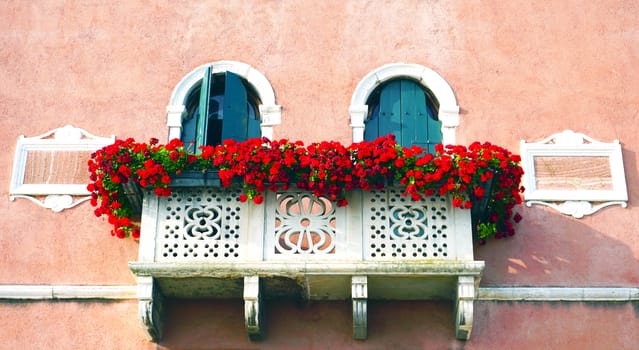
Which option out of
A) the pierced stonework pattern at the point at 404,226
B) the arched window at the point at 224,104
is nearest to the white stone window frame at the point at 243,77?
the arched window at the point at 224,104

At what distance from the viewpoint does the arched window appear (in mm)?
15172

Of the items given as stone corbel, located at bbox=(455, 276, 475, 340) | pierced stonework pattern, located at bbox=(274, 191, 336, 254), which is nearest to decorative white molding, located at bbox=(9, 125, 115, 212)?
pierced stonework pattern, located at bbox=(274, 191, 336, 254)

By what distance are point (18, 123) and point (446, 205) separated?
15.5 ft

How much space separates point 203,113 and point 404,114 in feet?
7.15

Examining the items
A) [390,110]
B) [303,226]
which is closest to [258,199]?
[303,226]

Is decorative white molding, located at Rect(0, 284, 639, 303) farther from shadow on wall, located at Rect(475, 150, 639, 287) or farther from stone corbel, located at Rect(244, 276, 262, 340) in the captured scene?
stone corbel, located at Rect(244, 276, 262, 340)

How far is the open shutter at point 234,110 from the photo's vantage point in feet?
49.7

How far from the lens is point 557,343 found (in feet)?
45.8

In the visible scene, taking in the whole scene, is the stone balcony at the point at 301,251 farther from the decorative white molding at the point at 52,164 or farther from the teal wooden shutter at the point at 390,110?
the teal wooden shutter at the point at 390,110

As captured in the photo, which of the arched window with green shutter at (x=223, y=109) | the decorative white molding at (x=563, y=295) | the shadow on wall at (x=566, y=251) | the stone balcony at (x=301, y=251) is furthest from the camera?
the arched window with green shutter at (x=223, y=109)

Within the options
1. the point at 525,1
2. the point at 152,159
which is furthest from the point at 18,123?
the point at 525,1

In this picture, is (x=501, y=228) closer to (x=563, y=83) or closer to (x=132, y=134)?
(x=563, y=83)

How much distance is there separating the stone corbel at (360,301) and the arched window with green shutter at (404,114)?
82.9 inches

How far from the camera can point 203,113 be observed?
580 inches
